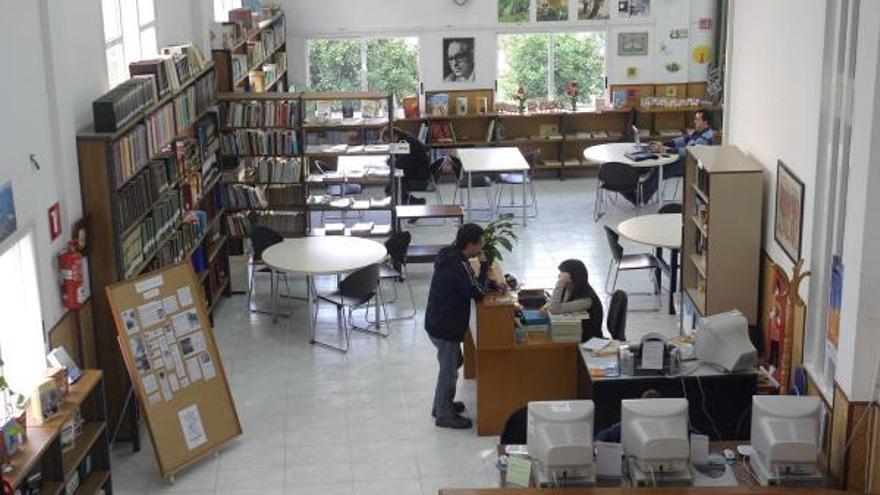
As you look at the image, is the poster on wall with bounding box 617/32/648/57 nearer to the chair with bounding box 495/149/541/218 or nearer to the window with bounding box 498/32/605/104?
the window with bounding box 498/32/605/104

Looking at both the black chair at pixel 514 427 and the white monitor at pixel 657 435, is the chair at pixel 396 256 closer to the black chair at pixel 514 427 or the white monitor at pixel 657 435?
the black chair at pixel 514 427

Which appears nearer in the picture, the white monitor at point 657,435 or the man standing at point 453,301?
the white monitor at point 657,435

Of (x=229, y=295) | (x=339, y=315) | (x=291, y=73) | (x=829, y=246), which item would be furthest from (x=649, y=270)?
(x=291, y=73)

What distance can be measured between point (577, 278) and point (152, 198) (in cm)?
347

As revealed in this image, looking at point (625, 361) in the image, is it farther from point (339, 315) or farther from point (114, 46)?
point (114, 46)

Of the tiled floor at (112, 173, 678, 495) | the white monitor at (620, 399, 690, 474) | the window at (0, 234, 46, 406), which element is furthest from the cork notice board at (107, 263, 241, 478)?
the white monitor at (620, 399, 690, 474)

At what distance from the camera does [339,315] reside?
11.6 metres

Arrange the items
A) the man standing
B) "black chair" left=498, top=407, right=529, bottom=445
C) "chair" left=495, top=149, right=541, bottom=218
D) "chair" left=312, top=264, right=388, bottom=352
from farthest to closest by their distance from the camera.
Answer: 1. "chair" left=495, top=149, right=541, bottom=218
2. "chair" left=312, top=264, right=388, bottom=352
3. the man standing
4. "black chair" left=498, top=407, right=529, bottom=445

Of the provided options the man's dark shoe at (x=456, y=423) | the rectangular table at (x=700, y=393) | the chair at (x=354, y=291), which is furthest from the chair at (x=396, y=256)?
the rectangular table at (x=700, y=393)

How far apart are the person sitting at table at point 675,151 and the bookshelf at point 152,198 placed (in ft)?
18.8

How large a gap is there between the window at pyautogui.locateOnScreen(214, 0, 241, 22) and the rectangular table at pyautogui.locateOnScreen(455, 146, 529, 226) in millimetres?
3450

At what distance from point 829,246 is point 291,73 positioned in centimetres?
1125

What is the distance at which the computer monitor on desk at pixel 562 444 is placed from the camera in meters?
6.54

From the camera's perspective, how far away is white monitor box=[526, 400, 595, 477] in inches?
257
